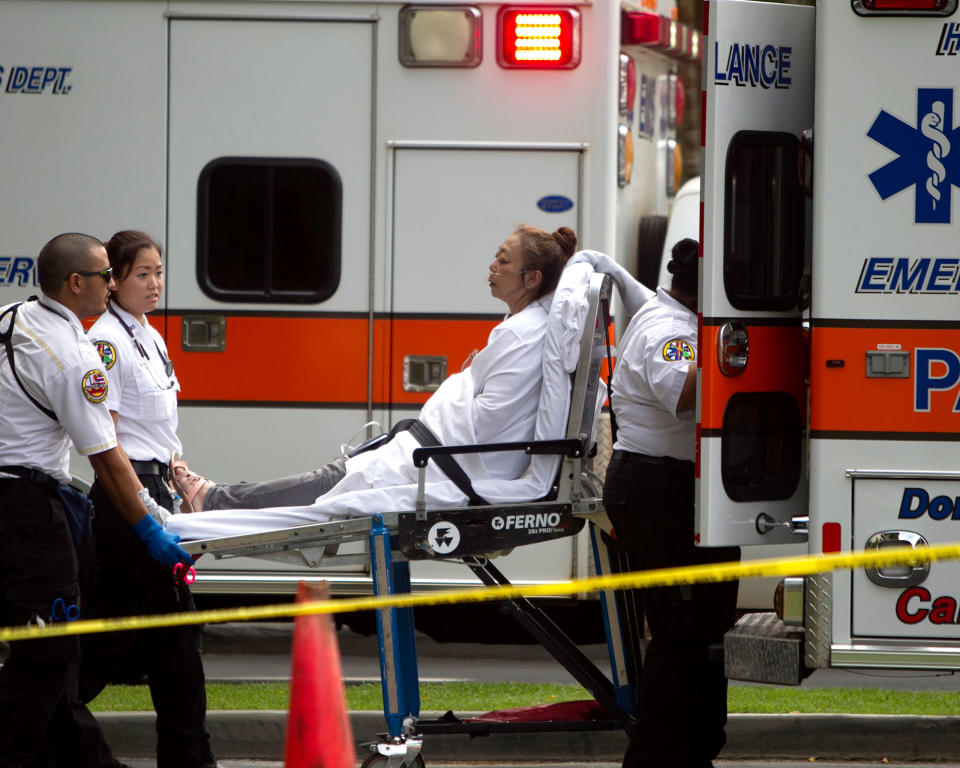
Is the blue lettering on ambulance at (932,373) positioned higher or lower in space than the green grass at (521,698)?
higher

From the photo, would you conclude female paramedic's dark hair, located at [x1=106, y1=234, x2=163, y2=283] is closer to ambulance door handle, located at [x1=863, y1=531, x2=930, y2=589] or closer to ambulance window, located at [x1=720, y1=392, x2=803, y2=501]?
ambulance window, located at [x1=720, y1=392, x2=803, y2=501]

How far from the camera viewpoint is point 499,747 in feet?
19.0

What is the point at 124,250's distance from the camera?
211 inches

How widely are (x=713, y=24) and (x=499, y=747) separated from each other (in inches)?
111

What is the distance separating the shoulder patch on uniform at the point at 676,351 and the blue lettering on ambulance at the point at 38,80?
11.7 ft

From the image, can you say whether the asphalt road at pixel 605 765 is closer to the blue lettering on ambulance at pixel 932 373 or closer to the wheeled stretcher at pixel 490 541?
the wheeled stretcher at pixel 490 541

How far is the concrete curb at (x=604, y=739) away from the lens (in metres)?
5.69

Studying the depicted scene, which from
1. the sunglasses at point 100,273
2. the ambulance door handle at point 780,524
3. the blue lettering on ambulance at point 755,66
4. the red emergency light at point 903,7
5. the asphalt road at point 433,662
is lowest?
the asphalt road at point 433,662

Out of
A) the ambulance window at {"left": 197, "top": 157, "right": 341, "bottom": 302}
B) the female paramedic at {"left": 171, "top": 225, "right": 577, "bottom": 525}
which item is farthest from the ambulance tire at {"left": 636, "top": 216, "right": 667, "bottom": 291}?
the female paramedic at {"left": 171, "top": 225, "right": 577, "bottom": 525}

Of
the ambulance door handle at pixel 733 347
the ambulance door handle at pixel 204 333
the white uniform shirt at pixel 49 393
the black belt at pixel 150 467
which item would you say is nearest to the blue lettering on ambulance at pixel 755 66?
the ambulance door handle at pixel 733 347

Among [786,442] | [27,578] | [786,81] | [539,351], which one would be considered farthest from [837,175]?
[27,578]

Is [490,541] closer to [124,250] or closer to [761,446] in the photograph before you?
[761,446]

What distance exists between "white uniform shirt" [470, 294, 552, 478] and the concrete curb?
1.08 meters

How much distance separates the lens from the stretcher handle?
16.0 ft
